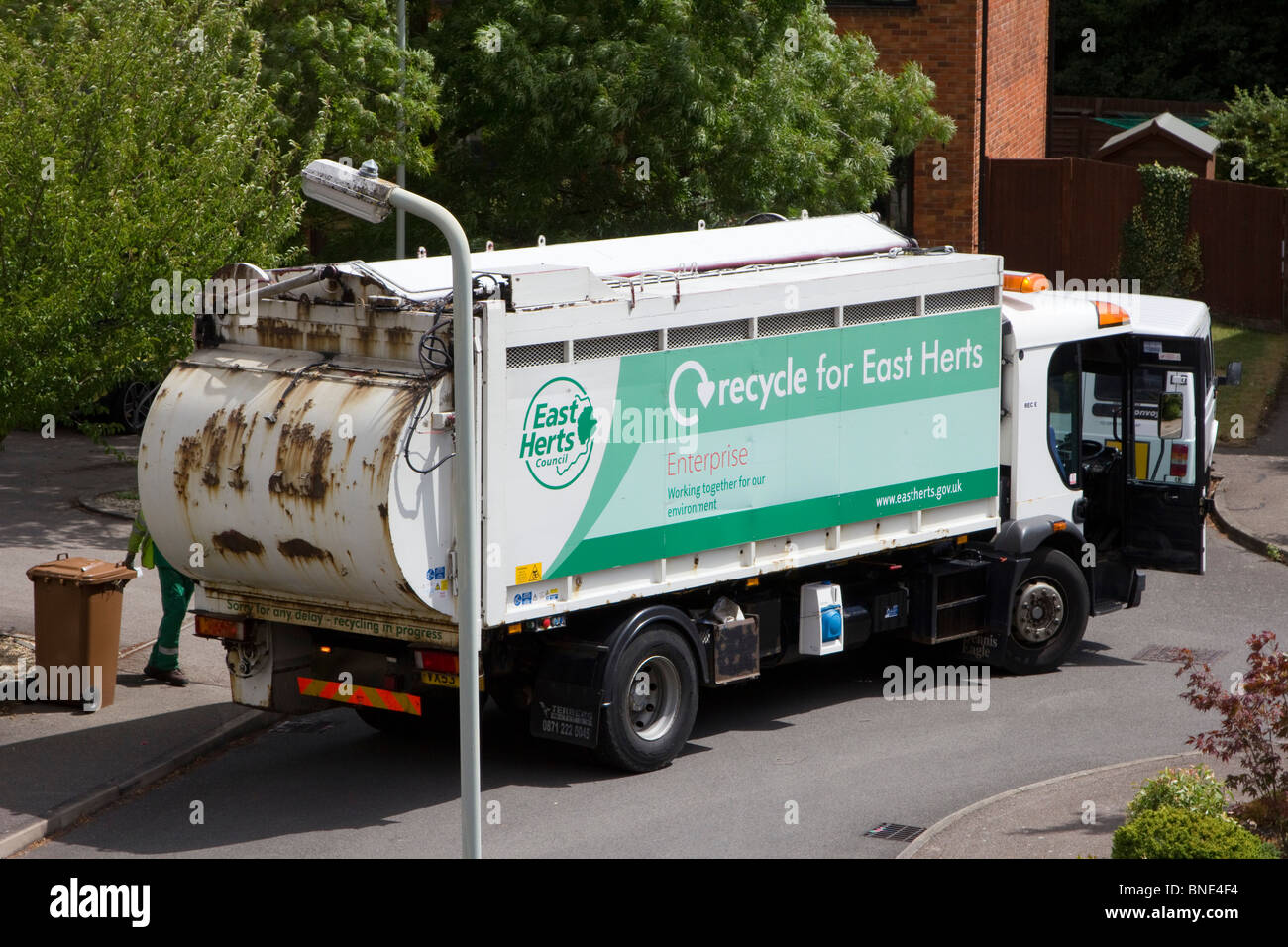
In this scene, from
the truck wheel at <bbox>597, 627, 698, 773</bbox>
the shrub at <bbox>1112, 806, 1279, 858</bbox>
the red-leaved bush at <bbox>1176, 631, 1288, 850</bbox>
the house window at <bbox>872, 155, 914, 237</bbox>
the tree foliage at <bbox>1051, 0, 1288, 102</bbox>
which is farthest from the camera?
the tree foliage at <bbox>1051, 0, 1288, 102</bbox>

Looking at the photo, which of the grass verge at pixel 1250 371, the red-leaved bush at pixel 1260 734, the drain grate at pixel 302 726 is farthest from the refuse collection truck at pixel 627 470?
the grass verge at pixel 1250 371

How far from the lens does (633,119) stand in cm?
1834

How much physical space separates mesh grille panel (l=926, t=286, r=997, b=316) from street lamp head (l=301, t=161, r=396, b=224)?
5.60 metres

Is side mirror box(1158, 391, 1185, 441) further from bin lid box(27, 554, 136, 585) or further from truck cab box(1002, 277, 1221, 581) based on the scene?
bin lid box(27, 554, 136, 585)

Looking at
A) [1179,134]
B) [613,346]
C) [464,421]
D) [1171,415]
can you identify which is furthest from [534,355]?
[1179,134]

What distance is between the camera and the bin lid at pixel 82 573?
12.6 meters

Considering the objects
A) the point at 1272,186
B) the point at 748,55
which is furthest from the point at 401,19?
the point at 1272,186

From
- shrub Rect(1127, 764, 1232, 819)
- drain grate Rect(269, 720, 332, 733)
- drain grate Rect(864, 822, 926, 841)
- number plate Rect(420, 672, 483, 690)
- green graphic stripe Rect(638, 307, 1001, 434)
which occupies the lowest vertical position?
drain grate Rect(269, 720, 332, 733)

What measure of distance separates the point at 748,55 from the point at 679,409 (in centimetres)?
870

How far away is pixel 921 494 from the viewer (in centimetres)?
1291

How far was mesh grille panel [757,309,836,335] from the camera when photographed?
38.8ft

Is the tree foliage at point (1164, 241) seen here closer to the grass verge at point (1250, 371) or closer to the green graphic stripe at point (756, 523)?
the grass verge at point (1250, 371)

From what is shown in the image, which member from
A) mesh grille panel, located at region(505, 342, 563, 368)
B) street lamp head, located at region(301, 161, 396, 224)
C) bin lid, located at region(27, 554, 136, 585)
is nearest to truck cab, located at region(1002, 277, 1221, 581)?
mesh grille panel, located at region(505, 342, 563, 368)
